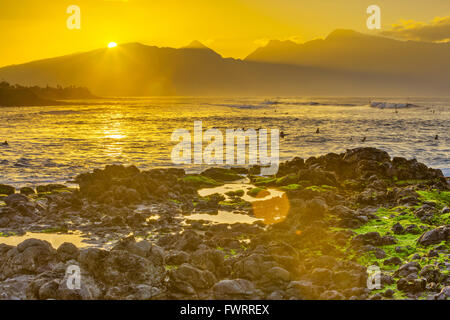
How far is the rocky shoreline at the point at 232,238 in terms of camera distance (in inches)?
384

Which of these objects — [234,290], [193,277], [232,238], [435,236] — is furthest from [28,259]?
[435,236]

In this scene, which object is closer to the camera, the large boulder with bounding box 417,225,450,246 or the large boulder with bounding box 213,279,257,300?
the large boulder with bounding box 213,279,257,300

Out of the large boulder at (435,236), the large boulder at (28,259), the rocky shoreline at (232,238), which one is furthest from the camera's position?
the large boulder at (435,236)

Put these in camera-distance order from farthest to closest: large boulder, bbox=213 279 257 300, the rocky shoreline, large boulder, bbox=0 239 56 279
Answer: large boulder, bbox=0 239 56 279, the rocky shoreline, large boulder, bbox=213 279 257 300

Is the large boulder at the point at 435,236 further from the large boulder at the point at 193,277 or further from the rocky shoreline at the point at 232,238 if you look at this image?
the large boulder at the point at 193,277

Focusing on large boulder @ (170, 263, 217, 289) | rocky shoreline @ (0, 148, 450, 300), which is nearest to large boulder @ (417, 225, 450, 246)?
rocky shoreline @ (0, 148, 450, 300)

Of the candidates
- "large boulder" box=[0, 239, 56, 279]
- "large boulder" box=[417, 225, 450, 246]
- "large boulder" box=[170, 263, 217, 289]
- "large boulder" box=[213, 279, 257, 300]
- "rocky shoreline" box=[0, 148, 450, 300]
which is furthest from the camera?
"large boulder" box=[417, 225, 450, 246]

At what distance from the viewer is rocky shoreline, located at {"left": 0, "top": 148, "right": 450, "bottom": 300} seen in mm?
9758

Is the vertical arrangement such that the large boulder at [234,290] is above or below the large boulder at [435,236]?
below

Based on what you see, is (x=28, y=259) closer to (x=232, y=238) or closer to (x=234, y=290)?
(x=234, y=290)

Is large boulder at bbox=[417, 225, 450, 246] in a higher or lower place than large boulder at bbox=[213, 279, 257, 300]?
higher

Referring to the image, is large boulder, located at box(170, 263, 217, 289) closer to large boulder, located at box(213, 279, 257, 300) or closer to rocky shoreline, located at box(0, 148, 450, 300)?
rocky shoreline, located at box(0, 148, 450, 300)

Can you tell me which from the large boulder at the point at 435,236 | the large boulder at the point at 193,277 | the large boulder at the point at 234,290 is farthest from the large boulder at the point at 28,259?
the large boulder at the point at 435,236

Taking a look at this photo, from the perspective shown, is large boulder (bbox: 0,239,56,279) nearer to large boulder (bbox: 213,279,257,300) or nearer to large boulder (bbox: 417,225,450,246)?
large boulder (bbox: 213,279,257,300)
